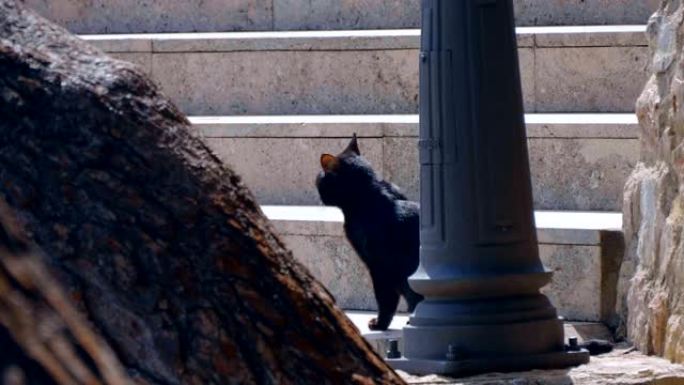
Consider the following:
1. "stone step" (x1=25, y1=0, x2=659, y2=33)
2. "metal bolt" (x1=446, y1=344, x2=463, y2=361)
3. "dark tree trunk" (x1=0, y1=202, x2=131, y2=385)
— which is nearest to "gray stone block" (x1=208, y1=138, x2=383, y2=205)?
"stone step" (x1=25, y1=0, x2=659, y2=33)

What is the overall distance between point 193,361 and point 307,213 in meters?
4.87

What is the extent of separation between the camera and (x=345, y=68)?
23.5 feet

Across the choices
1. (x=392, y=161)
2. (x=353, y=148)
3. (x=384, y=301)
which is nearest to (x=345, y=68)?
(x=392, y=161)

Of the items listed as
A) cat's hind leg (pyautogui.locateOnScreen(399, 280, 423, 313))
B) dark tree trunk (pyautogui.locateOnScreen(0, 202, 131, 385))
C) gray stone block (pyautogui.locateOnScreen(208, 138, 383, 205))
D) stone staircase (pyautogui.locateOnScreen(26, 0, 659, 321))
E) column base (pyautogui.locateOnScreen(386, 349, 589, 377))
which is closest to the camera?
dark tree trunk (pyautogui.locateOnScreen(0, 202, 131, 385))

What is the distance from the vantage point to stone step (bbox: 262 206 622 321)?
5547 mm

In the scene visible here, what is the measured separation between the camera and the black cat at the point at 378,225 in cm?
569

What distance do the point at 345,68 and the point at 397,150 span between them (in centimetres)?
74

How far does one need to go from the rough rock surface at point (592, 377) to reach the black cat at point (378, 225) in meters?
1.18

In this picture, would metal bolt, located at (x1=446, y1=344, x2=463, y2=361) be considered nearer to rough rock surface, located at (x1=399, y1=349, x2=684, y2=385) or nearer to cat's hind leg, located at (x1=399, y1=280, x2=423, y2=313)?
rough rock surface, located at (x1=399, y1=349, x2=684, y2=385)

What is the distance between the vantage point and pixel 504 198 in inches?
177

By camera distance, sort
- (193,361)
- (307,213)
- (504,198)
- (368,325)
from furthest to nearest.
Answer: (307,213) < (368,325) < (504,198) < (193,361)

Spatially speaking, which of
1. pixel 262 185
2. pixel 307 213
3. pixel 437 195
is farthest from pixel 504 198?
pixel 262 185

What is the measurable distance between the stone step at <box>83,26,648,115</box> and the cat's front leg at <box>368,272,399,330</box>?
1.41 metres

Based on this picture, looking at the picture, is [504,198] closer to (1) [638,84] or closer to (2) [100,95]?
(1) [638,84]
